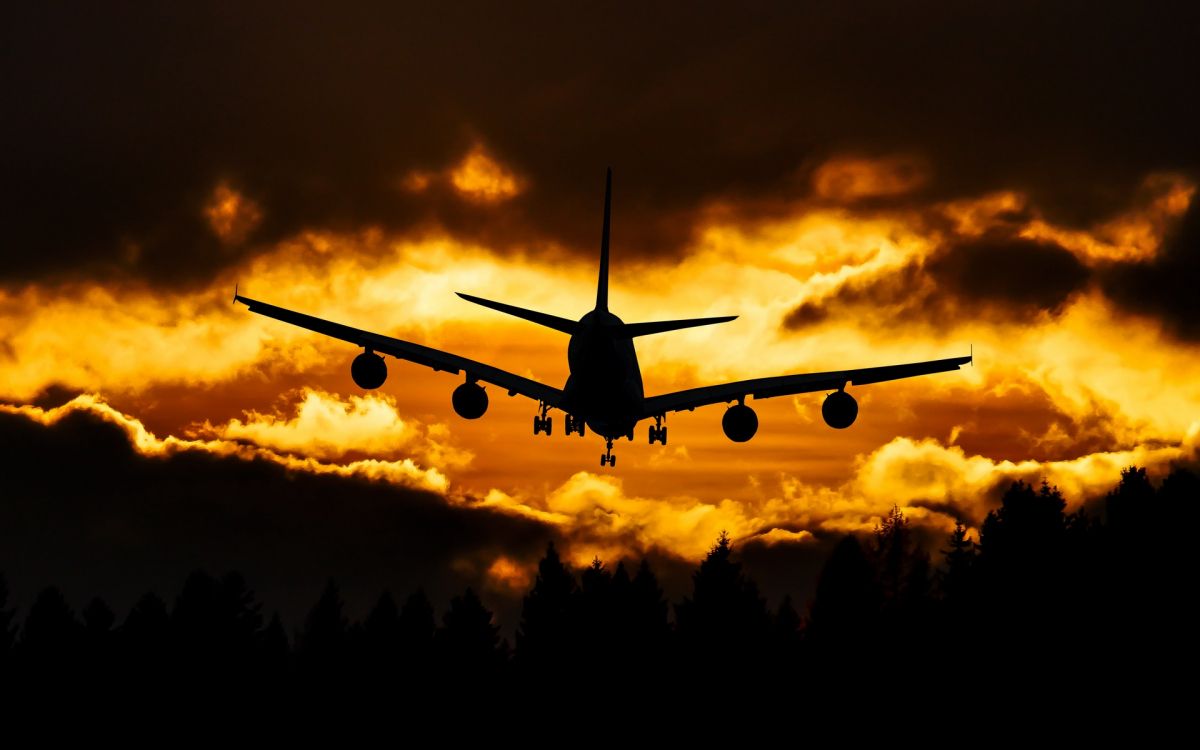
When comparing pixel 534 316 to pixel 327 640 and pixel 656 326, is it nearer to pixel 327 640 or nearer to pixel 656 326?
pixel 656 326

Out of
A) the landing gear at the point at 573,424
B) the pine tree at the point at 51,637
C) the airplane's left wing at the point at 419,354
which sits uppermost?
the airplane's left wing at the point at 419,354

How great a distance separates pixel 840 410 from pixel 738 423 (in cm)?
539

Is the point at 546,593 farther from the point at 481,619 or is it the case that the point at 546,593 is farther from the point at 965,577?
the point at 965,577

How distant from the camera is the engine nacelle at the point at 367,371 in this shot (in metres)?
75.8

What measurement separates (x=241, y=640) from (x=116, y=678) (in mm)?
12628

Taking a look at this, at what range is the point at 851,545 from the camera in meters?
134

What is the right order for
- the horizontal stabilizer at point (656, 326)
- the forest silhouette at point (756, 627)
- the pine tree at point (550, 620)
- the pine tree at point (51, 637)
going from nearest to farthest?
the horizontal stabilizer at point (656, 326)
the forest silhouette at point (756, 627)
the pine tree at point (550, 620)
the pine tree at point (51, 637)

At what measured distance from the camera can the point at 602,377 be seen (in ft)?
231

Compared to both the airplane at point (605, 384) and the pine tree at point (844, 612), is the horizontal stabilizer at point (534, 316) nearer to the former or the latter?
the airplane at point (605, 384)

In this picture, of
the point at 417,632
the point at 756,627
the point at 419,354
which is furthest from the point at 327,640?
the point at 419,354

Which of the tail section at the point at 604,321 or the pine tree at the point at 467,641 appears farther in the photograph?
the pine tree at the point at 467,641

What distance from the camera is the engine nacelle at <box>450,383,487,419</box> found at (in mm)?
76875

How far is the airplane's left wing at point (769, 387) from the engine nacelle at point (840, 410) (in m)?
0.54

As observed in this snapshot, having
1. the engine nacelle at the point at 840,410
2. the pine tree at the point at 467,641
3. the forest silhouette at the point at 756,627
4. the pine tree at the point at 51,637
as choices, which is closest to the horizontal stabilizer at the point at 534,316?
the engine nacelle at the point at 840,410
